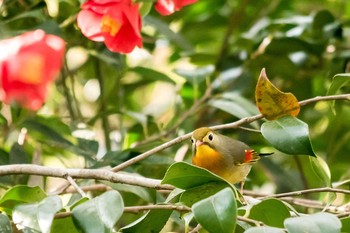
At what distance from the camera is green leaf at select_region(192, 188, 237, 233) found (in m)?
1.04

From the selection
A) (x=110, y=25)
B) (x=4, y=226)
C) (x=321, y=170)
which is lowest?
(x=321, y=170)

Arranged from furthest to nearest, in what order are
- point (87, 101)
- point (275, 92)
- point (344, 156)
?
point (87, 101) < point (344, 156) < point (275, 92)

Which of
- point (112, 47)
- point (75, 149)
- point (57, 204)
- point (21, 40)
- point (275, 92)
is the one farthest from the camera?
point (75, 149)

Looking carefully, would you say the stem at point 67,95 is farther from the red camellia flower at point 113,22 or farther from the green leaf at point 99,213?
the green leaf at point 99,213

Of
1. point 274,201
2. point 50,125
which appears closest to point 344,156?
point 50,125

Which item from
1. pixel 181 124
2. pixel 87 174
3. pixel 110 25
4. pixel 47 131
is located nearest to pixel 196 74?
pixel 181 124

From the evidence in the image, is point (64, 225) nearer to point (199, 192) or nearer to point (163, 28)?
point (199, 192)

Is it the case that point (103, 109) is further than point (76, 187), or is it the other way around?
point (103, 109)

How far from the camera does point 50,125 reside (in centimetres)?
186

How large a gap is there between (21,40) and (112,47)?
0.44 metres

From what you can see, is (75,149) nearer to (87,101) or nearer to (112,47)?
(112,47)

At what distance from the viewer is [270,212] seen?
3.72ft

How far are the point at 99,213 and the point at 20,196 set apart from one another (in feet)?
0.55

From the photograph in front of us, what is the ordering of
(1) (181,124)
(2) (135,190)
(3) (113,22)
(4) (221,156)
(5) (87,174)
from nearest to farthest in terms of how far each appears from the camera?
(5) (87,174) → (3) (113,22) → (2) (135,190) → (4) (221,156) → (1) (181,124)
